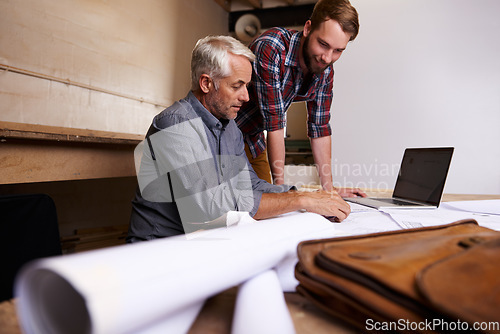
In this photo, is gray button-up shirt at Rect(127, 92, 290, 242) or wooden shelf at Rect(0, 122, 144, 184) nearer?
gray button-up shirt at Rect(127, 92, 290, 242)

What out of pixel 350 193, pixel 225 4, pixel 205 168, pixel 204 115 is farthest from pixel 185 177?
pixel 225 4

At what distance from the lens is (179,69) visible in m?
4.55

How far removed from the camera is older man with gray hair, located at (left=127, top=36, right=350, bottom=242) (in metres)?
0.98

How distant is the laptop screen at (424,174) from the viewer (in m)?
1.31

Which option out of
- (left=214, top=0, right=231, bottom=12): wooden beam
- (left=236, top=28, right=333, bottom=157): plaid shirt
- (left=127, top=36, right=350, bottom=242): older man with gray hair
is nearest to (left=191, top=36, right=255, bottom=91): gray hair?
(left=127, top=36, right=350, bottom=242): older man with gray hair

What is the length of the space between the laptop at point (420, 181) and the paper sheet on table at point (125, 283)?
3.15 ft

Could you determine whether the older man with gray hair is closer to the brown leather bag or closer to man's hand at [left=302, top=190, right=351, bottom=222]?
man's hand at [left=302, top=190, right=351, bottom=222]

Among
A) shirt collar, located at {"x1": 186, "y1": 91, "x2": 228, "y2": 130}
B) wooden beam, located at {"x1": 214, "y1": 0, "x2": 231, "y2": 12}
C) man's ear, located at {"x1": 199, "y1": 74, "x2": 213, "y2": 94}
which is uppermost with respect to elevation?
wooden beam, located at {"x1": 214, "y1": 0, "x2": 231, "y2": 12}

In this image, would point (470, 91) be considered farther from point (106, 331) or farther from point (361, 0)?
point (106, 331)

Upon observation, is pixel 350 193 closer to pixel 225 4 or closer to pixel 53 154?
pixel 53 154

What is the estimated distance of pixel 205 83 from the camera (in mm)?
1330

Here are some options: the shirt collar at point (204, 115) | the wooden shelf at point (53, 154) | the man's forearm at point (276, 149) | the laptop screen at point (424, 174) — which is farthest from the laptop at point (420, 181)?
the wooden shelf at point (53, 154)

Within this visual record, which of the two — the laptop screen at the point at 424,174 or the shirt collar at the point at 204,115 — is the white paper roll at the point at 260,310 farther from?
the laptop screen at the point at 424,174

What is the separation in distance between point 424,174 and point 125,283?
1.47 meters
